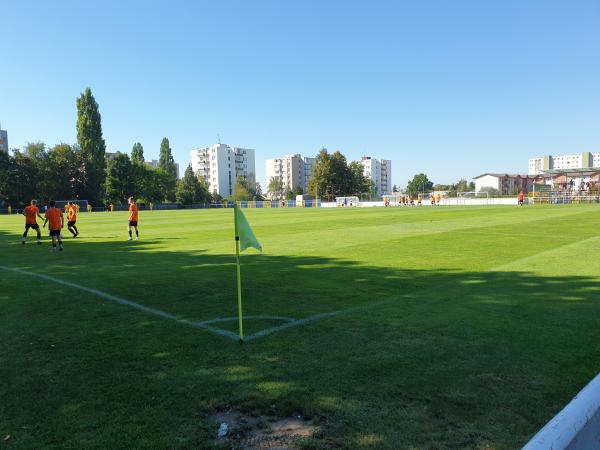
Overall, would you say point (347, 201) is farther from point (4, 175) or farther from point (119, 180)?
point (4, 175)

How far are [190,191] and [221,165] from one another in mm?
67285

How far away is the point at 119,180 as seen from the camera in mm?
89250

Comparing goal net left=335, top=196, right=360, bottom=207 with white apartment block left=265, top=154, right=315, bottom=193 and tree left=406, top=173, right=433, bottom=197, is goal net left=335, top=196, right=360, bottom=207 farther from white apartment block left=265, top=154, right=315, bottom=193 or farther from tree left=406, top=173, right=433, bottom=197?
white apartment block left=265, top=154, right=315, bottom=193

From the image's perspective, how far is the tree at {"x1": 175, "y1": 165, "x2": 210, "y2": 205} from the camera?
351 feet

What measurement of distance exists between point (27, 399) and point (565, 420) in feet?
14.3

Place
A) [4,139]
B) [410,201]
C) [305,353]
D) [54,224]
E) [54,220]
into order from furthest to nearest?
[4,139] → [410,201] → [54,220] → [54,224] → [305,353]

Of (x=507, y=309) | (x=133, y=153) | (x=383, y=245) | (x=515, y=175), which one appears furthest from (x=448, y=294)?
(x=515, y=175)

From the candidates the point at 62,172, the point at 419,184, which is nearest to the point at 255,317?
the point at 62,172

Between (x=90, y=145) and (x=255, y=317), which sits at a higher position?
(x=90, y=145)

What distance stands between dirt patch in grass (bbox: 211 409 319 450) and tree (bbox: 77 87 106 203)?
319ft

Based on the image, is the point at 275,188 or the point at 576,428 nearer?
the point at 576,428

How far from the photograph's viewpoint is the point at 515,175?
155750 mm

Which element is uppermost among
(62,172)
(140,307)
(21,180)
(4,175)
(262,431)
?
(62,172)

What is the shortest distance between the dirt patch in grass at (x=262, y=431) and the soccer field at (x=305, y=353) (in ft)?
0.15
